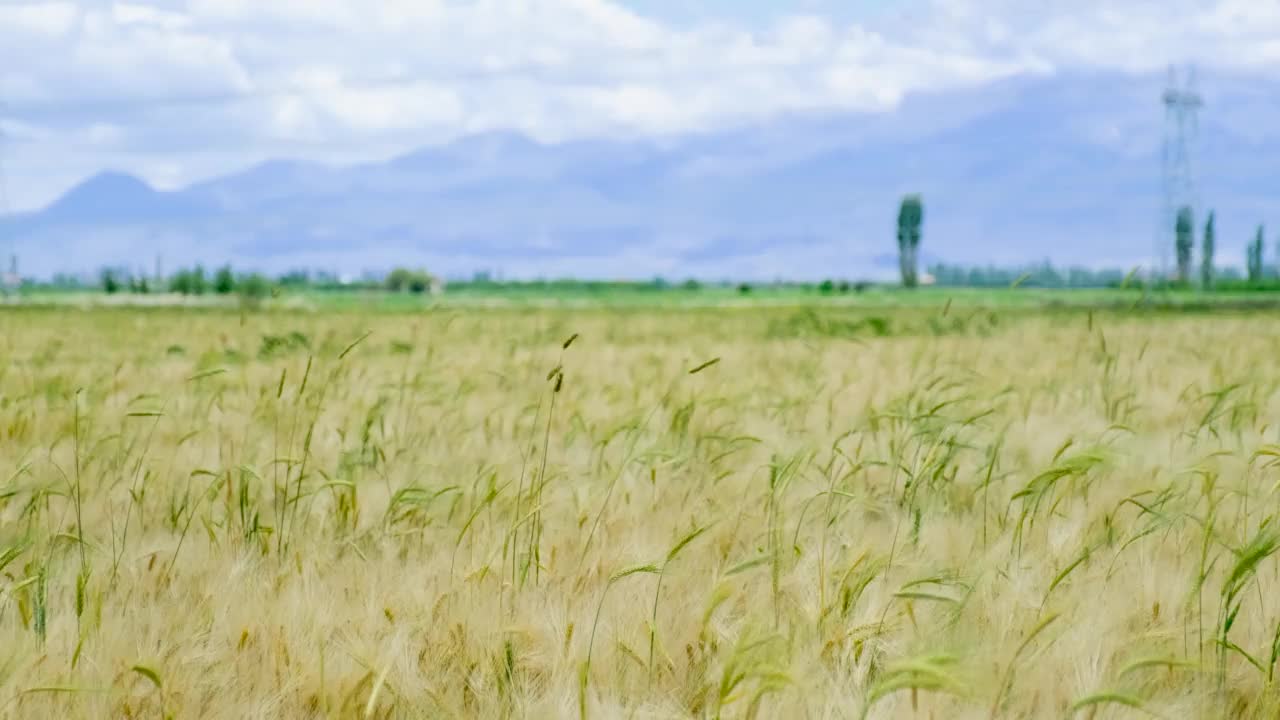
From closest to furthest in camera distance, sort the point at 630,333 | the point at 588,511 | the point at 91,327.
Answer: the point at 588,511, the point at 630,333, the point at 91,327

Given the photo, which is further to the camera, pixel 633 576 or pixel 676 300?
pixel 676 300

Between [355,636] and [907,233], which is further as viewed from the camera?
[907,233]

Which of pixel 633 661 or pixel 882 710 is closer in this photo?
pixel 882 710

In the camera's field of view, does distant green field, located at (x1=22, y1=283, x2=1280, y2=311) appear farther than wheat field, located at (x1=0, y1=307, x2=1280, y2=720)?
Yes

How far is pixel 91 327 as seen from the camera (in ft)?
66.3

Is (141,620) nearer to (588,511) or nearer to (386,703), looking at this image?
(386,703)

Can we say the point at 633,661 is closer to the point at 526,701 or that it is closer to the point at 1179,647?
the point at 526,701

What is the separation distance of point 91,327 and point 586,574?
19.9 metres

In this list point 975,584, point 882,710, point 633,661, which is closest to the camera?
point 882,710

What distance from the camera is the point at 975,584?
2.26 m

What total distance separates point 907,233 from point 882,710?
89871mm

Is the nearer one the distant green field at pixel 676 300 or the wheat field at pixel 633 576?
the wheat field at pixel 633 576

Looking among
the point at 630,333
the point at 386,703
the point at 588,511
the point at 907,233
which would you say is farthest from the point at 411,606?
the point at 907,233

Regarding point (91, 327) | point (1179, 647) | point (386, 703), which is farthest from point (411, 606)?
point (91, 327)
